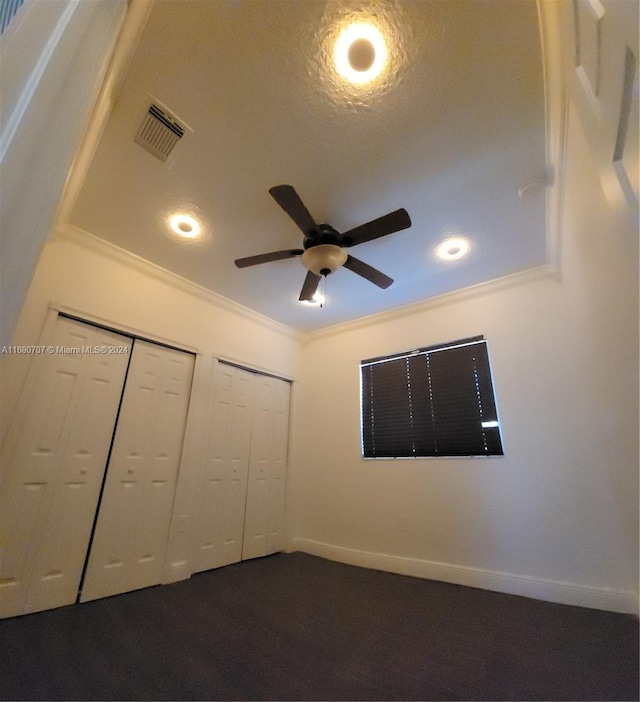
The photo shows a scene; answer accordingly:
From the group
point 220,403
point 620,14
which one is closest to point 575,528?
point 620,14

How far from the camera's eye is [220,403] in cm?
344

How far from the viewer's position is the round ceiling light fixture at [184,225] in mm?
2465

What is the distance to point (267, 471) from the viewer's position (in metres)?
3.79

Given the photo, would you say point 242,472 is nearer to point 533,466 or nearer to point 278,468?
point 278,468

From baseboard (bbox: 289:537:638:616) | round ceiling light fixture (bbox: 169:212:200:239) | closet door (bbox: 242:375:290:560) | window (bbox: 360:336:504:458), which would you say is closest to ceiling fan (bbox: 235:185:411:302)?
round ceiling light fixture (bbox: 169:212:200:239)

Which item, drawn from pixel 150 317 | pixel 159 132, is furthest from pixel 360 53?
pixel 150 317

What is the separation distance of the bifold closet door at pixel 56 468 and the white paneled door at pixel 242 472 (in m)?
1.00

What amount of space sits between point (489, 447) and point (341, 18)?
10.7 feet

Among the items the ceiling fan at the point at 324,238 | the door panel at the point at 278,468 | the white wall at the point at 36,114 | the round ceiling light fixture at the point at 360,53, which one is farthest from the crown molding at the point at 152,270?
the round ceiling light fixture at the point at 360,53

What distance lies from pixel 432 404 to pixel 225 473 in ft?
7.91

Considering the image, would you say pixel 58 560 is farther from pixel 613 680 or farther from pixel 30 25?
pixel 613 680

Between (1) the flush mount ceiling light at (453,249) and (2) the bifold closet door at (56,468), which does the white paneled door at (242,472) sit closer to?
(2) the bifold closet door at (56,468)

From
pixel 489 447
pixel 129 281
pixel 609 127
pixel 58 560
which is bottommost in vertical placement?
pixel 58 560

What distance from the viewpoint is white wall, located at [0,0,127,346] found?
588mm
